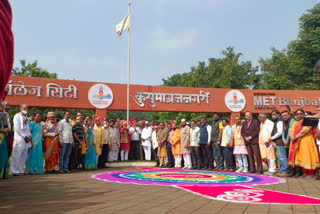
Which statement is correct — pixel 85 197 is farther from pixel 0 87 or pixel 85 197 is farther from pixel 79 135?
pixel 79 135

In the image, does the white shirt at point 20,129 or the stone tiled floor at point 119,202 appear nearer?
the stone tiled floor at point 119,202

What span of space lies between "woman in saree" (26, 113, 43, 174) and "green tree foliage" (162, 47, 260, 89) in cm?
2831

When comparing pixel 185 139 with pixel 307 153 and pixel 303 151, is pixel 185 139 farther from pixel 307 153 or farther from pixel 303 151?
pixel 307 153

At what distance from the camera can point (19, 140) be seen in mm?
7523

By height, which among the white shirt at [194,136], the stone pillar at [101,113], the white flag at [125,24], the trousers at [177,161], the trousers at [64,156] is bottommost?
the trousers at [177,161]

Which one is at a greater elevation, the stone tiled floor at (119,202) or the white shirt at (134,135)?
the white shirt at (134,135)

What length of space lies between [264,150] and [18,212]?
7.04 m

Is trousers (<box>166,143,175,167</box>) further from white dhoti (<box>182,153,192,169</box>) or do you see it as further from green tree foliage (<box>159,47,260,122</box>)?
green tree foliage (<box>159,47,260,122</box>)

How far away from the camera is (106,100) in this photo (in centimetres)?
1592

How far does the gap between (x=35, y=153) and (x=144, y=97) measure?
370 inches

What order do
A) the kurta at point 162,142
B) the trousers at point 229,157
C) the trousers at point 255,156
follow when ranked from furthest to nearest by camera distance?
1. the kurta at point 162,142
2. the trousers at point 229,157
3. the trousers at point 255,156

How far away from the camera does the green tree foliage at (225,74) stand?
1396 inches

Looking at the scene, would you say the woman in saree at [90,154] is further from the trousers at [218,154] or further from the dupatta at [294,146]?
the dupatta at [294,146]

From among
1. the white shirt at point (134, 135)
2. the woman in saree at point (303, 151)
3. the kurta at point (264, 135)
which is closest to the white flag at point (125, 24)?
the white shirt at point (134, 135)
